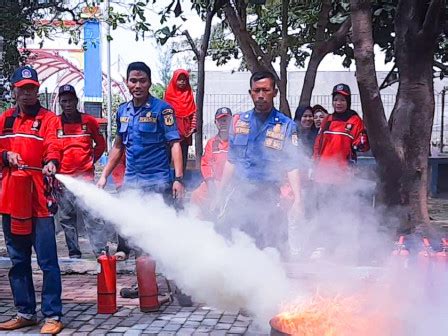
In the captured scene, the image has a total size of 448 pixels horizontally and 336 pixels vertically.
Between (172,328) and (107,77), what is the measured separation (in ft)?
71.3

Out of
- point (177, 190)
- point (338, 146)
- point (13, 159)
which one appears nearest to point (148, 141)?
point (177, 190)

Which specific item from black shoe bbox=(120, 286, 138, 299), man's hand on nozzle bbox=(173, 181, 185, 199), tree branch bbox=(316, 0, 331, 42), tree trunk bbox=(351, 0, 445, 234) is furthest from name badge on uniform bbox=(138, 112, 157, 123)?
tree branch bbox=(316, 0, 331, 42)

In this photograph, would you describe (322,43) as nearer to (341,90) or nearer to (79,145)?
(341,90)

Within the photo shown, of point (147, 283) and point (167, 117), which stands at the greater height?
point (167, 117)

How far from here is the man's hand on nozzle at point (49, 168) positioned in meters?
5.00

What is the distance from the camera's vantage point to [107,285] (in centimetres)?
562

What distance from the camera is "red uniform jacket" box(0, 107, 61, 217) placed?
5141mm

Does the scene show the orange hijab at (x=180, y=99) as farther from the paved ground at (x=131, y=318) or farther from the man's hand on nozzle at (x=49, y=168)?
the man's hand on nozzle at (x=49, y=168)

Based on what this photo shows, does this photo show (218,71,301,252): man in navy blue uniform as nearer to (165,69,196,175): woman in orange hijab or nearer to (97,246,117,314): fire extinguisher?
(97,246,117,314): fire extinguisher

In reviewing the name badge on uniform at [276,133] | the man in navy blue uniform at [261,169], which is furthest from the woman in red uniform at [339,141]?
the name badge on uniform at [276,133]

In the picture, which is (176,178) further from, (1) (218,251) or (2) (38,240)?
(2) (38,240)

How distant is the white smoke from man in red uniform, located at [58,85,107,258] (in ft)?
5.85

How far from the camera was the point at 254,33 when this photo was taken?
15.3m

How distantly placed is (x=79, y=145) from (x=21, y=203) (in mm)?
2345
